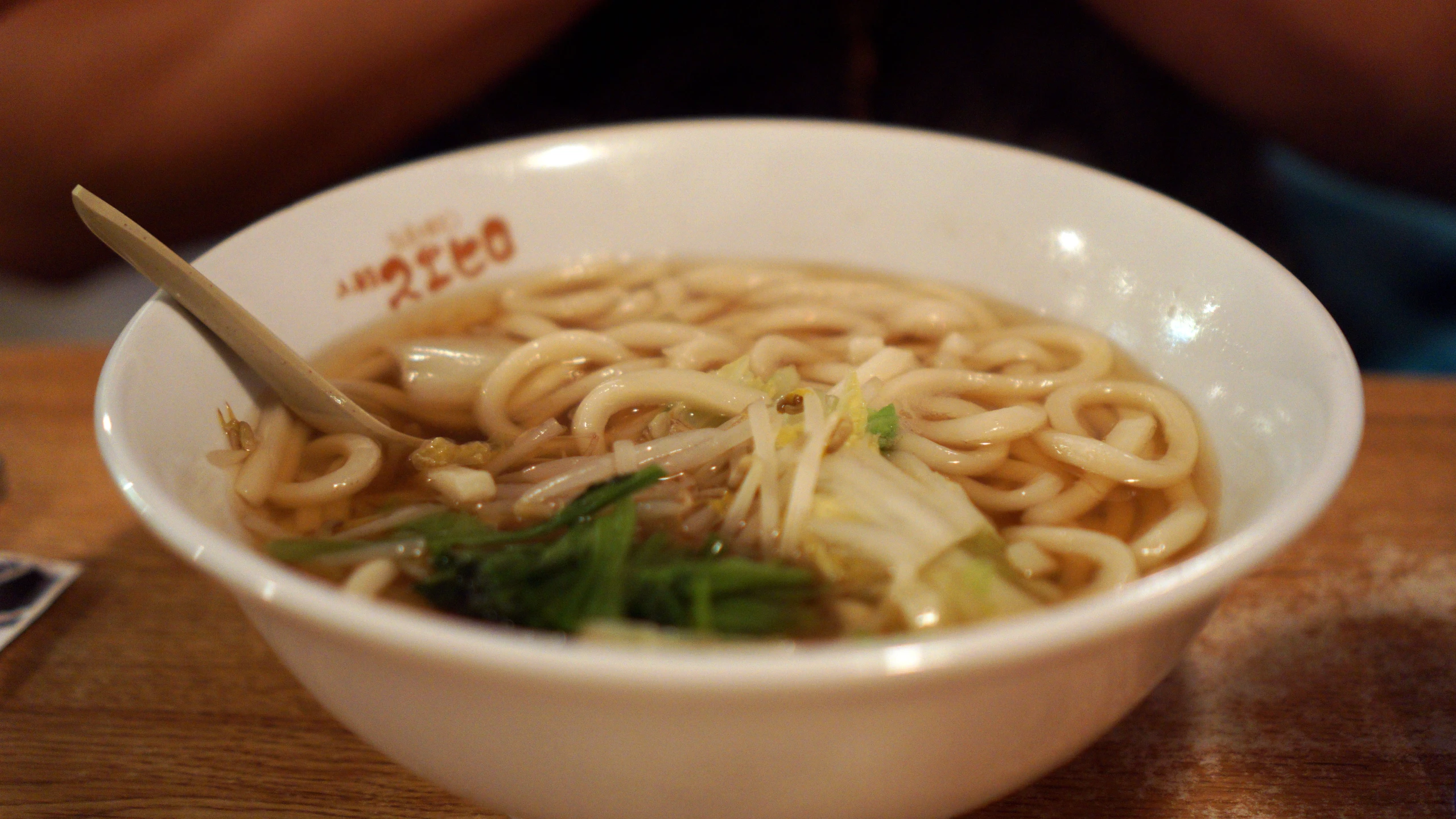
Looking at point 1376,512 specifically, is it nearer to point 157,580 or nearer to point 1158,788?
point 1158,788

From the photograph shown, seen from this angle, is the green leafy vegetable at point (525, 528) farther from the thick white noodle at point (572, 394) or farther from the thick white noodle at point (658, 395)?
the thick white noodle at point (572, 394)

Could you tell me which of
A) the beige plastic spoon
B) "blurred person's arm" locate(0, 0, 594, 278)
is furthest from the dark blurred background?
the beige plastic spoon

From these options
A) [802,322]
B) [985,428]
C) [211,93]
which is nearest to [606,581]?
[985,428]

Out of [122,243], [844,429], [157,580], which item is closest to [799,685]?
[844,429]

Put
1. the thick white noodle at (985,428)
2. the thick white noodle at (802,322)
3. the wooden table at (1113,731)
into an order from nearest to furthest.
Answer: the wooden table at (1113,731), the thick white noodle at (985,428), the thick white noodle at (802,322)

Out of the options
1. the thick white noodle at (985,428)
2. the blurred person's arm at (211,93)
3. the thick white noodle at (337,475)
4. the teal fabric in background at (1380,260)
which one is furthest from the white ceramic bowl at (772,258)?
the teal fabric in background at (1380,260)

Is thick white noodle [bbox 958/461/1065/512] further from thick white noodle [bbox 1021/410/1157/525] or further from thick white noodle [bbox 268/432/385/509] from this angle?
thick white noodle [bbox 268/432/385/509]
